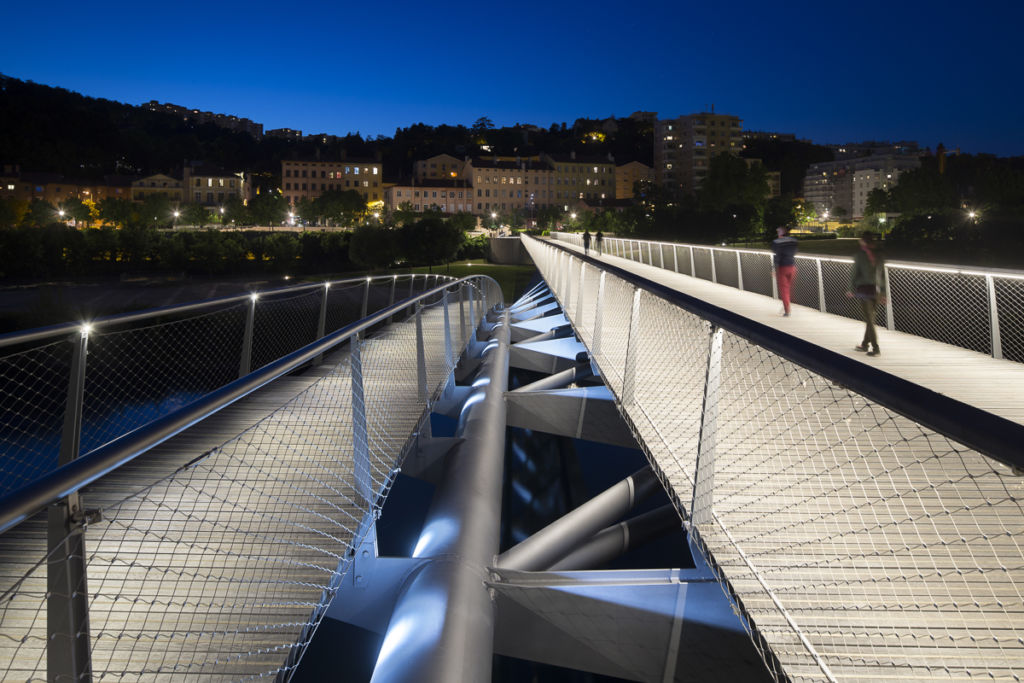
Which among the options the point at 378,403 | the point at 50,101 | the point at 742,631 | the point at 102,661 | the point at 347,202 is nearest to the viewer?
the point at 102,661

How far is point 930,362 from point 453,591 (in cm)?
726

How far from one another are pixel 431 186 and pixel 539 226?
2243 centimetres

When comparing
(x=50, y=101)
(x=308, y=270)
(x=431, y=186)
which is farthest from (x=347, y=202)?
(x=50, y=101)

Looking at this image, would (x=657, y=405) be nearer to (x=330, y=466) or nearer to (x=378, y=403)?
(x=378, y=403)

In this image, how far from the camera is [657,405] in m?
5.71

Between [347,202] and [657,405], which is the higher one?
[347,202]

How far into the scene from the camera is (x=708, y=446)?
3.35m

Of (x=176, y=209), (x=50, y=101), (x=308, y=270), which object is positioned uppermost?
(x=50, y=101)

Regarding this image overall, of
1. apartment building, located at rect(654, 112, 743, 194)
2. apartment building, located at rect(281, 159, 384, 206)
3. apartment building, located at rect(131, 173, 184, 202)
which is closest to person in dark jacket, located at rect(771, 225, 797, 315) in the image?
apartment building, located at rect(281, 159, 384, 206)

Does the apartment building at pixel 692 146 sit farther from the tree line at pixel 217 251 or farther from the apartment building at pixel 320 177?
the tree line at pixel 217 251

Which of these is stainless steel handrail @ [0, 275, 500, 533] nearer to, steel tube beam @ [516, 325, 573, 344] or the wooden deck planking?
the wooden deck planking

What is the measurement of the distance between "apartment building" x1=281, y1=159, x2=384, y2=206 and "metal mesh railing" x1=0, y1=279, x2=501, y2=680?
425 ft

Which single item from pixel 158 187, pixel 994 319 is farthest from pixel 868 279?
pixel 158 187

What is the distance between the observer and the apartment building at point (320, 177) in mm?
129500
